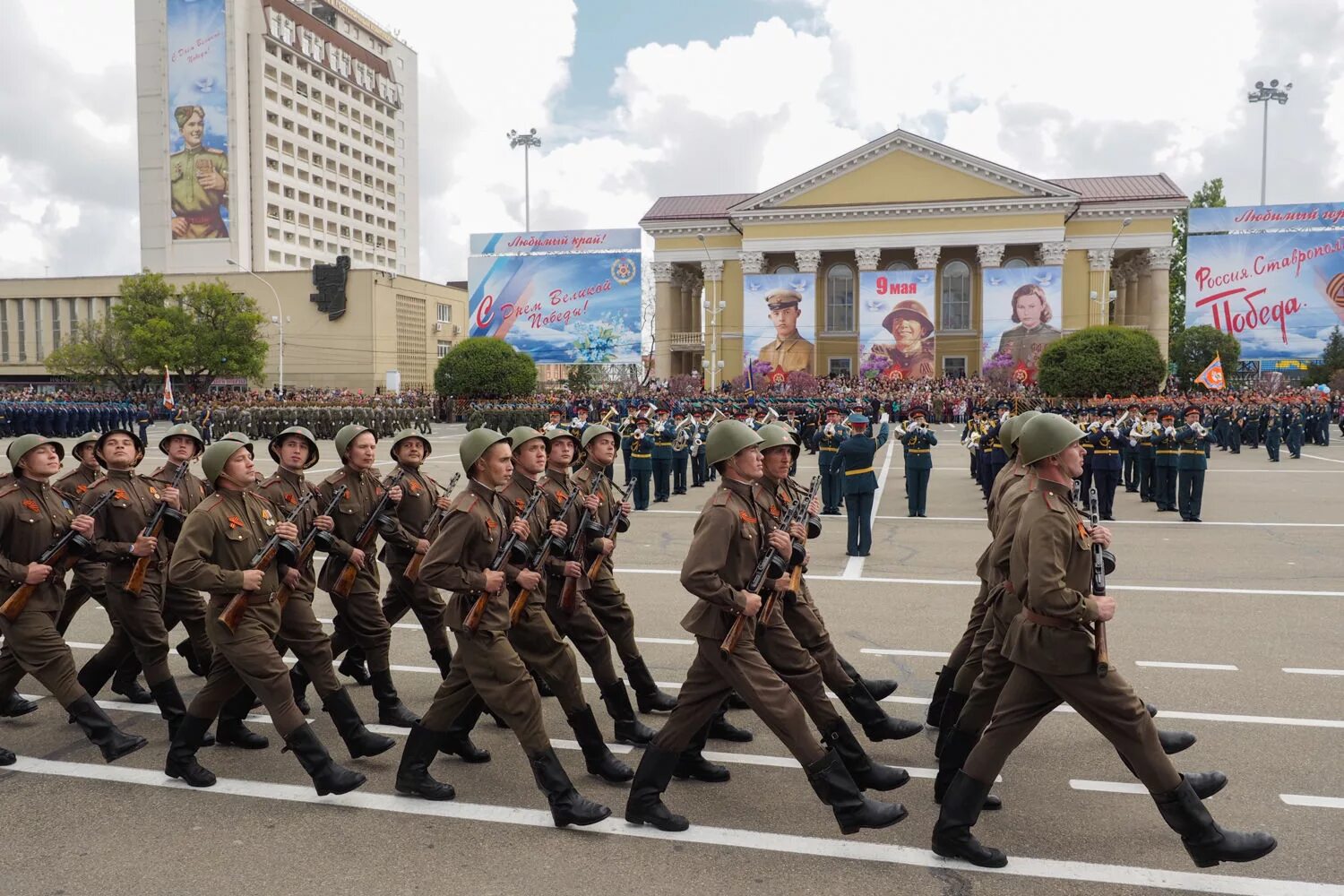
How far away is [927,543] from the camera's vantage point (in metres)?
13.5

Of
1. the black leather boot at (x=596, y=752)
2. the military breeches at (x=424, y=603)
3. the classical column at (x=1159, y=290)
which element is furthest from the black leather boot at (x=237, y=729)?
the classical column at (x=1159, y=290)

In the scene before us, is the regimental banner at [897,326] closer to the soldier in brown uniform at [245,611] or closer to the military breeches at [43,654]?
the soldier in brown uniform at [245,611]

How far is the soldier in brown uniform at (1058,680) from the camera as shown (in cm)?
430

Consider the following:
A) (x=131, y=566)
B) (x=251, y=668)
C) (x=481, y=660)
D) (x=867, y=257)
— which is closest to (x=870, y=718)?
(x=481, y=660)

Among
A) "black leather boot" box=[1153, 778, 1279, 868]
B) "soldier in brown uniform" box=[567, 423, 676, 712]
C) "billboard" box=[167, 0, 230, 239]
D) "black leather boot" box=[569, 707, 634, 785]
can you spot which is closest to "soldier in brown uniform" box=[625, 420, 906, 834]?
"black leather boot" box=[569, 707, 634, 785]

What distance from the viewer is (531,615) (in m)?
5.34

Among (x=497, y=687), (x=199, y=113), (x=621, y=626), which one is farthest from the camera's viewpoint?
(x=199, y=113)

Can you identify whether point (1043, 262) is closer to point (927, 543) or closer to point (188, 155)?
point (927, 543)

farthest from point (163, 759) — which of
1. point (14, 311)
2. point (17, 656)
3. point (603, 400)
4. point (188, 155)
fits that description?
point (188, 155)

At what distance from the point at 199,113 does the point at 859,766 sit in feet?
314

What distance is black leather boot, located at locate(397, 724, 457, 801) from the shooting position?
17.2 ft

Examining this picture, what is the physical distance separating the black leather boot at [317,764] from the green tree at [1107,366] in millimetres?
40315

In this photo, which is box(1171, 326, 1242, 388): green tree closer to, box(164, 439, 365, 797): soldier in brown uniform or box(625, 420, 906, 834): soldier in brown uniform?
box(625, 420, 906, 834): soldier in brown uniform

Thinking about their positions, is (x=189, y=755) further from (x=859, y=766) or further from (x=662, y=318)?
(x=662, y=318)
